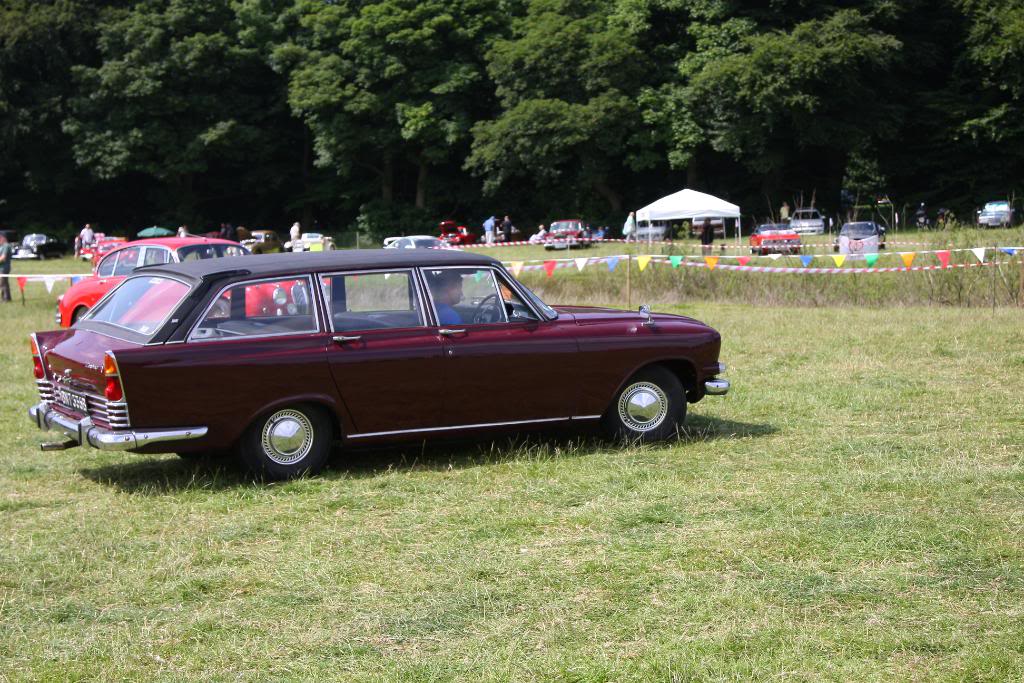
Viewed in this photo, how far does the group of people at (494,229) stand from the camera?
183 feet

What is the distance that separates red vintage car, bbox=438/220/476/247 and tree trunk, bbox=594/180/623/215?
6.78 metres

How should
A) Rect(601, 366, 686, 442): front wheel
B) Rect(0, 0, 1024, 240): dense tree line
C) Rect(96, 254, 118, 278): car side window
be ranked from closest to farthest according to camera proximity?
Rect(601, 366, 686, 442): front wheel → Rect(96, 254, 118, 278): car side window → Rect(0, 0, 1024, 240): dense tree line

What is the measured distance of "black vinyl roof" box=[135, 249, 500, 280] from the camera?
8.65 m

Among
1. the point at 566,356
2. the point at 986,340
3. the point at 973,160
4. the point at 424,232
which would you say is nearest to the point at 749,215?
the point at 973,160

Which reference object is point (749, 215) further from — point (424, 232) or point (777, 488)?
point (777, 488)

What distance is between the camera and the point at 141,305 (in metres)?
8.68

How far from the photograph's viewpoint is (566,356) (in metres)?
9.20

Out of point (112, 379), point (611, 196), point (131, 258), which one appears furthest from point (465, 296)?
point (611, 196)

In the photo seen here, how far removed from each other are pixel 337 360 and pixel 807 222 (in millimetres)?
39866

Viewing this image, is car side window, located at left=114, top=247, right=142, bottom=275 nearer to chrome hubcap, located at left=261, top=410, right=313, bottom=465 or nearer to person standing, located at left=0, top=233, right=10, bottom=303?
person standing, located at left=0, top=233, right=10, bottom=303

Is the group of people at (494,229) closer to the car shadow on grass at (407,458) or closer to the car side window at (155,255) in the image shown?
the car side window at (155,255)

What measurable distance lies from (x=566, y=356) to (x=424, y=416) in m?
1.16

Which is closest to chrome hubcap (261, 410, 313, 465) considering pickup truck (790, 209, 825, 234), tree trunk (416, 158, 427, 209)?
pickup truck (790, 209, 825, 234)

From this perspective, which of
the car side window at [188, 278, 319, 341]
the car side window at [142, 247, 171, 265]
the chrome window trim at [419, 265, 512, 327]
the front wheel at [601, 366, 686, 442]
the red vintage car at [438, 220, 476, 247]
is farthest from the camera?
the red vintage car at [438, 220, 476, 247]
